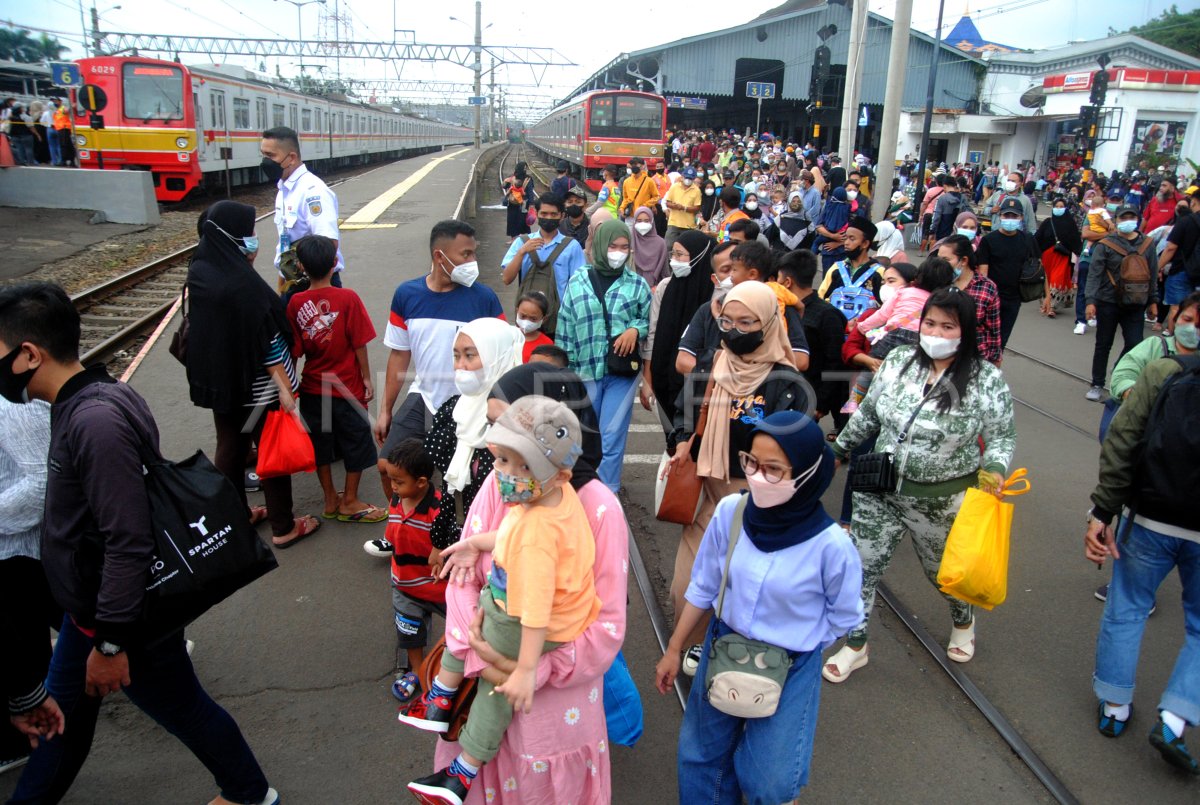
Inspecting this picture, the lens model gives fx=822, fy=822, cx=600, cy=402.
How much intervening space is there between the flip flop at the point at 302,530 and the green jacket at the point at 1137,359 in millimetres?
4332

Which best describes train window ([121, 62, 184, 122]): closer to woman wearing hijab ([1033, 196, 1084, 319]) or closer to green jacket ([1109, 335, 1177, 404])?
woman wearing hijab ([1033, 196, 1084, 319])

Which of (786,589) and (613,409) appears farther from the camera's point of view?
(613,409)

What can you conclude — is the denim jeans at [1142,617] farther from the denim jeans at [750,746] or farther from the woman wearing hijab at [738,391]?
the denim jeans at [750,746]

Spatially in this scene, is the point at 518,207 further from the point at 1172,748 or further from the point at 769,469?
the point at 1172,748

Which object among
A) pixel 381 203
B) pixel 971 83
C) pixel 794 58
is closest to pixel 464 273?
pixel 381 203

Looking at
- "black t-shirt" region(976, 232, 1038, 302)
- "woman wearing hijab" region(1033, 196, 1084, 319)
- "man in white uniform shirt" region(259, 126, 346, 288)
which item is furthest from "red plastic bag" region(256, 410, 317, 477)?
"woman wearing hijab" region(1033, 196, 1084, 319)

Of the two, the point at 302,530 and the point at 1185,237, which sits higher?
the point at 1185,237

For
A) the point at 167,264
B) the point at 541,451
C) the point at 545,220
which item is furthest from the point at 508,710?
the point at 167,264

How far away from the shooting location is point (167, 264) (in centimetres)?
1287

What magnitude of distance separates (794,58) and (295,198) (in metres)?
35.1

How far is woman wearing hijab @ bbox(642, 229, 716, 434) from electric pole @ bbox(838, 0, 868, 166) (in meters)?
11.0

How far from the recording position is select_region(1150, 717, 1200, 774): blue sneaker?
312 centimetres

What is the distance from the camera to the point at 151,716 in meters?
2.69

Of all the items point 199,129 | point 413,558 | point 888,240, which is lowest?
point 413,558
